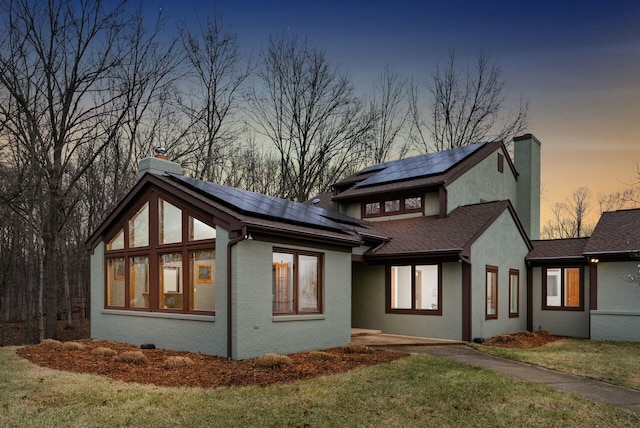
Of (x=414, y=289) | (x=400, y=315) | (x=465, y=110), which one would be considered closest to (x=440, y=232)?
(x=414, y=289)

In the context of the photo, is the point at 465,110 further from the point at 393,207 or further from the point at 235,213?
the point at 235,213

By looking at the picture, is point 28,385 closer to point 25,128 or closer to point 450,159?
point 25,128

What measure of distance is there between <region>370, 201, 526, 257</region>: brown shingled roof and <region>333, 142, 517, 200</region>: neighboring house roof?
4.30 ft

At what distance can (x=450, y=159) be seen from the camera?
19766 mm

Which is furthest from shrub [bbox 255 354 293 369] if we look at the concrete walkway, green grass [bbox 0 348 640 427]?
the concrete walkway

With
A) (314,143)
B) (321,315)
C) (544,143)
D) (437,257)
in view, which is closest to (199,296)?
(321,315)

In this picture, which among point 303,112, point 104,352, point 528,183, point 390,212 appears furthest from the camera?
point 303,112

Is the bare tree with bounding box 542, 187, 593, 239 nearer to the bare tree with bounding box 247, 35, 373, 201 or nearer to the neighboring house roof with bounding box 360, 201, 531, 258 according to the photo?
the bare tree with bounding box 247, 35, 373, 201

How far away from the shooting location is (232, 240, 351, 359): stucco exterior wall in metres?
10.1

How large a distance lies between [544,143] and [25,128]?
25442 millimetres

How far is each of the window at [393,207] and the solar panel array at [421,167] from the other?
35.9 inches

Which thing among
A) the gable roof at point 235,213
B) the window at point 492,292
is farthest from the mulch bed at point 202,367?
the window at point 492,292

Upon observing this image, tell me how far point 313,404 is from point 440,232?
9.99 m

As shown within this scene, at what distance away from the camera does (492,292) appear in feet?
51.4
